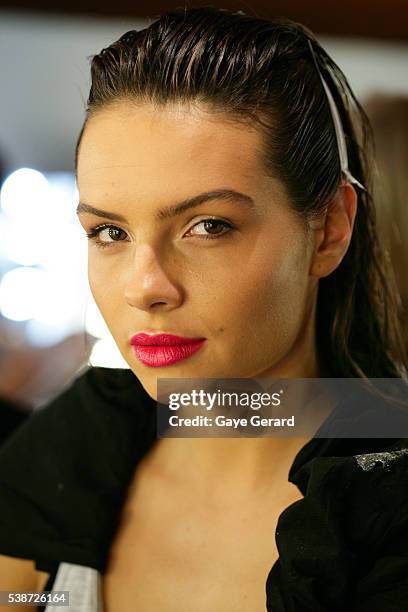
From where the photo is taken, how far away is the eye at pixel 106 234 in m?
0.64

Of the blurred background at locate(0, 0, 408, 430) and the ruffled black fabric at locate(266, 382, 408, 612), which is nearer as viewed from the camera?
the ruffled black fabric at locate(266, 382, 408, 612)

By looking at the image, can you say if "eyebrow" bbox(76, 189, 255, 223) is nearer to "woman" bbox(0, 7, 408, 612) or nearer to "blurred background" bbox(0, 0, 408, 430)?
"woman" bbox(0, 7, 408, 612)

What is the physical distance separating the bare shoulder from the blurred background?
0.70ft

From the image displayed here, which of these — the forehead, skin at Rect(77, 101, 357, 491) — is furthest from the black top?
the forehead

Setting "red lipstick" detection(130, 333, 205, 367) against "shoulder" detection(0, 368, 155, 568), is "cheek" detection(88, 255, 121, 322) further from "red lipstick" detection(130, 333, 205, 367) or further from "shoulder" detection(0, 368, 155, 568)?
"shoulder" detection(0, 368, 155, 568)

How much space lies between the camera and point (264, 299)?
0.62m

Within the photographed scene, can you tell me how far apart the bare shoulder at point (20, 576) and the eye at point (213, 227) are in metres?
0.38

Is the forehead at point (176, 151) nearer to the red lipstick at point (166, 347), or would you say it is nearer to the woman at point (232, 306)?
the woman at point (232, 306)

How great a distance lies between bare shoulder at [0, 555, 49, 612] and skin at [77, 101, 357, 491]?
244mm

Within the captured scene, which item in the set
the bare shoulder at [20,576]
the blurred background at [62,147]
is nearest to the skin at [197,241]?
the blurred background at [62,147]

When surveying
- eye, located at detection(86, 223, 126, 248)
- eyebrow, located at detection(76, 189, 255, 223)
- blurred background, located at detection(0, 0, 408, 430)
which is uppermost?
blurred background, located at detection(0, 0, 408, 430)

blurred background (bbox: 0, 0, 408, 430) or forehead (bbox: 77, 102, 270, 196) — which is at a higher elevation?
blurred background (bbox: 0, 0, 408, 430)

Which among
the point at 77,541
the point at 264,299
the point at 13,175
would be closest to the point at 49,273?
the point at 13,175

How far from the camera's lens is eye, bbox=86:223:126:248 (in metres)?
0.64
